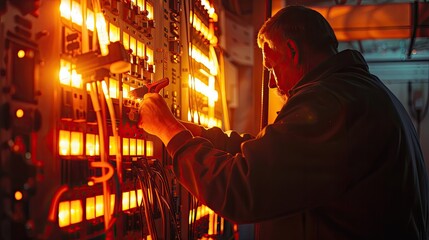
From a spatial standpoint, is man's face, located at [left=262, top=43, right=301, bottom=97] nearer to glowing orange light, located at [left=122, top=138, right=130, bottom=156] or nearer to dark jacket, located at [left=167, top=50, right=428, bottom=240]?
dark jacket, located at [left=167, top=50, right=428, bottom=240]

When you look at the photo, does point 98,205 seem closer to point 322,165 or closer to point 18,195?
point 18,195

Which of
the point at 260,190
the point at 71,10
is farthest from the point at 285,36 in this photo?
the point at 71,10

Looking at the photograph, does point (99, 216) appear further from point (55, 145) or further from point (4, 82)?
point (4, 82)

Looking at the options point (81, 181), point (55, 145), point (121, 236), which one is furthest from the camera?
point (121, 236)

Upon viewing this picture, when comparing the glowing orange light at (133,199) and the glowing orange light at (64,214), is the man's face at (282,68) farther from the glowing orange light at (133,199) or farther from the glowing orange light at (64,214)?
the glowing orange light at (64,214)

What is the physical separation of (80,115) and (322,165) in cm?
71

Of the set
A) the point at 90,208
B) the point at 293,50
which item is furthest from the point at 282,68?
the point at 90,208

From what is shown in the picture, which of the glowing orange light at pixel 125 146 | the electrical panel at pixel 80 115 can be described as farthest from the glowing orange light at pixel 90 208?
the glowing orange light at pixel 125 146

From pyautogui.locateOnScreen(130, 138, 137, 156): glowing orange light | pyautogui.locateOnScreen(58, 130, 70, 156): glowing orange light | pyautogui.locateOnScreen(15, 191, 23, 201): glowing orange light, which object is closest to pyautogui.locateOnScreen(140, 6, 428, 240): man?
pyautogui.locateOnScreen(130, 138, 137, 156): glowing orange light

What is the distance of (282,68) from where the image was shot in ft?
5.62

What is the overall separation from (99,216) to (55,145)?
1.15ft

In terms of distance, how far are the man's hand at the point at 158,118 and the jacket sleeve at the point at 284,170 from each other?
166 millimetres

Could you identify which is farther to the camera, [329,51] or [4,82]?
[329,51]

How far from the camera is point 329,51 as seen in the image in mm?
1663
